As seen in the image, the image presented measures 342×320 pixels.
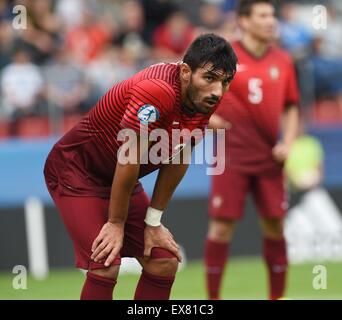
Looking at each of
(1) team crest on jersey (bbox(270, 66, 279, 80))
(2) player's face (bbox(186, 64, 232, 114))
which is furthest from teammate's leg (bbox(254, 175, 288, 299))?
(2) player's face (bbox(186, 64, 232, 114))

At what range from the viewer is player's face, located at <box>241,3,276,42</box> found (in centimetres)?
843

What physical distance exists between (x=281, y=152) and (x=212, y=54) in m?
3.07

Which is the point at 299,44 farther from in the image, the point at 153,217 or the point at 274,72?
the point at 153,217

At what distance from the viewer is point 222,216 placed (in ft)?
28.2

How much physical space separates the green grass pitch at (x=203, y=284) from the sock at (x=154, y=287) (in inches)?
97.4

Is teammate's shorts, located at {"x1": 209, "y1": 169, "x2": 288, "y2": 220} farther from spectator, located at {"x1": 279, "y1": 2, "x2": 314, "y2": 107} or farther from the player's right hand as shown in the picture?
spectator, located at {"x1": 279, "y1": 2, "x2": 314, "y2": 107}

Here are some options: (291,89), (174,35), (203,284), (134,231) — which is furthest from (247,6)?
(174,35)

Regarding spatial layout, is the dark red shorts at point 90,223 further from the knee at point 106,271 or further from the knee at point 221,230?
the knee at point 221,230

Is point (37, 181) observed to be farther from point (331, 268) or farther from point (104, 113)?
point (104, 113)

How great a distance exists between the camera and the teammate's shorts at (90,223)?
595cm

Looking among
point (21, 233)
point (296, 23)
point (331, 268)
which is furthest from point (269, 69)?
point (296, 23)

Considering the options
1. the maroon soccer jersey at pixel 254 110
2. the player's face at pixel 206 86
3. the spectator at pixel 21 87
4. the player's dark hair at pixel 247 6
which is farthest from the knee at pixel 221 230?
the spectator at pixel 21 87

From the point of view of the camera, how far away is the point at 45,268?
10805 millimetres
